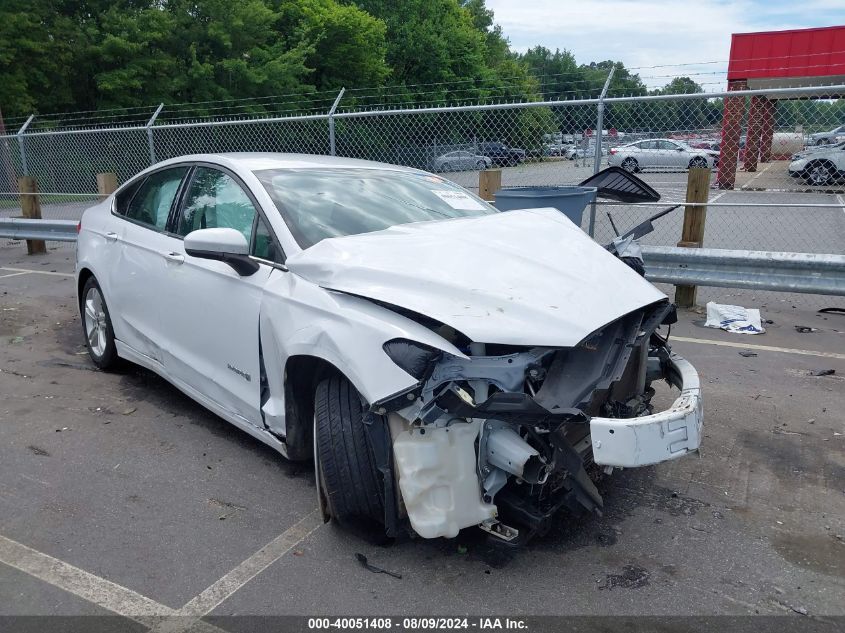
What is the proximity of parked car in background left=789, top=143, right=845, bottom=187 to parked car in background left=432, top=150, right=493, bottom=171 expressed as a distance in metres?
4.57

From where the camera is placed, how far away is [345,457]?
112 inches

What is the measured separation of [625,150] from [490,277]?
7.21 m

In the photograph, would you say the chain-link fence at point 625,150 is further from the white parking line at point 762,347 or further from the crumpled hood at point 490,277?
the crumpled hood at point 490,277

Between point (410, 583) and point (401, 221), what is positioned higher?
point (401, 221)

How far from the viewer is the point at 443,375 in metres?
2.56

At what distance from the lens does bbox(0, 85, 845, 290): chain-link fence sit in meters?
8.44

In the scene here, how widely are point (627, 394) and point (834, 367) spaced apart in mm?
3190

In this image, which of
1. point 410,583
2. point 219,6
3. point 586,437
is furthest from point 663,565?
point 219,6

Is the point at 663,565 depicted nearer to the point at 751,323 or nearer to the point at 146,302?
the point at 146,302

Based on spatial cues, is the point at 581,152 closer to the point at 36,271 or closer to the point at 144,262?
the point at 144,262

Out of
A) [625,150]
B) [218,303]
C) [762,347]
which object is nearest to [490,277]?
[218,303]

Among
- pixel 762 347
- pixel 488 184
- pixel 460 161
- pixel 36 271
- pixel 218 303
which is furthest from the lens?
pixel 460 161

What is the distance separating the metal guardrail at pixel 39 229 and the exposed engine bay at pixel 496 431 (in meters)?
8.66

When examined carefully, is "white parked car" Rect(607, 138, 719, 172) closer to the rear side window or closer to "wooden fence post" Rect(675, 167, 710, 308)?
"wooden fence post" Rect(675, 167, 710, 308)
